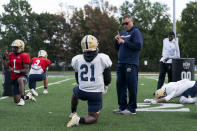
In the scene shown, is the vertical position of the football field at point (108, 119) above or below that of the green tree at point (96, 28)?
below

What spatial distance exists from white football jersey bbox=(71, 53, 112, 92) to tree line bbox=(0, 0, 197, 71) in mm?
41750

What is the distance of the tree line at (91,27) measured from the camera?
4822 centimetres

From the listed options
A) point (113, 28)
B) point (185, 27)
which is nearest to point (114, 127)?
point (113, 28)

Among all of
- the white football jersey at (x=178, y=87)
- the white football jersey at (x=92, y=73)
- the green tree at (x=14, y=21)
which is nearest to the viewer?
the white football jersey at (x=92, y=73)

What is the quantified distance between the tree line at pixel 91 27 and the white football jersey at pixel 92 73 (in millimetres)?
41750

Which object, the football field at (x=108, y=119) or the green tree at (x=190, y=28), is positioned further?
the green tree at (x=190, y=28)

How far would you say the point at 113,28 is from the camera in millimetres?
49656

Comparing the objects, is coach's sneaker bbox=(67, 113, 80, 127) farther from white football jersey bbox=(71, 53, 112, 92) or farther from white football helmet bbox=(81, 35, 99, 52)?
white football helmet bbox=(81, 35, 99, 52)

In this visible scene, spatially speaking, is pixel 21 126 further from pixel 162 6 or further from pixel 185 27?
pixel 162 6

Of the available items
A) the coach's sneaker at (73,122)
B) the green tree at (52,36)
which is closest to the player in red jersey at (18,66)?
the coach's sneaker at (73,122)

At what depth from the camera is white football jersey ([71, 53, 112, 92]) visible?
209 inches

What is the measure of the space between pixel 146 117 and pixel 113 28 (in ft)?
145

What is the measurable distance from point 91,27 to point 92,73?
43.0m

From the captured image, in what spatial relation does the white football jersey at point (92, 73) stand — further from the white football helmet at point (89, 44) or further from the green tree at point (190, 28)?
the green tree at point (190, 28)
